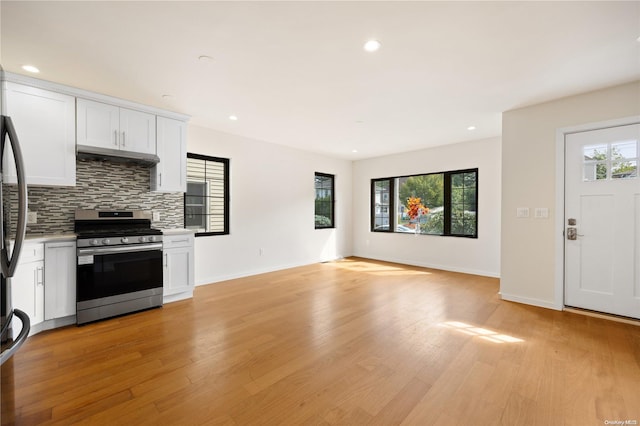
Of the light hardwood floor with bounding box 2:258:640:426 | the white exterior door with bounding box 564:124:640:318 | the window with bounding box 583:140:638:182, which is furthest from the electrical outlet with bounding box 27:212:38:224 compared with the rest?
the window with bounding box 583:140:638:182

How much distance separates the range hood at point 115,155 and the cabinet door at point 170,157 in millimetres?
151

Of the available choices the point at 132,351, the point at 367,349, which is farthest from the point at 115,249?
the point at 367,349

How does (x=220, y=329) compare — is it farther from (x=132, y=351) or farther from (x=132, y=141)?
(x=132, y=141)

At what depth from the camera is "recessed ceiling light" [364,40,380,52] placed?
228 centimetres

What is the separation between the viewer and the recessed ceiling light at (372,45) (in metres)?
2.28

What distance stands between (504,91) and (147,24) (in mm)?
3541

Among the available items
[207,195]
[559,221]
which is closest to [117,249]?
[207,195]

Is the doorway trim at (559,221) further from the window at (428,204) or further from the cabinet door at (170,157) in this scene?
the cabinet door at (170,157)

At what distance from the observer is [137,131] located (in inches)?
143

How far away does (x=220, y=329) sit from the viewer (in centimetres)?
292

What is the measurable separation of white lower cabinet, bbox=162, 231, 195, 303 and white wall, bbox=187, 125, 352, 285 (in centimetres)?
63

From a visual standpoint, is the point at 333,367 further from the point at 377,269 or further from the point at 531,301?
the point at 377,269

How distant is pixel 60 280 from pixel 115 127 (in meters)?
1.84

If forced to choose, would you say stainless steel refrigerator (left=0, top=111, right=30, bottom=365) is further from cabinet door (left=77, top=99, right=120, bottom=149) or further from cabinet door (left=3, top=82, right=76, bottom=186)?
cabinet door (left=77, top=99, right=120, bottom=149)
